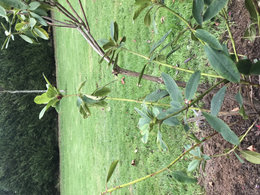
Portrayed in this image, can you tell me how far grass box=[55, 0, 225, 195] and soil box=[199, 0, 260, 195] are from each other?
27 cm

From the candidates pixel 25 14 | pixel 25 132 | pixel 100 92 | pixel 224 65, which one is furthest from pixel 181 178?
pixel 25 132

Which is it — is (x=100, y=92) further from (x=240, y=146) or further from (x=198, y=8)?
(x=240, y=146)

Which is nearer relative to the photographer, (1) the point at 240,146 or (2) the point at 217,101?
(2) the point at 217,101

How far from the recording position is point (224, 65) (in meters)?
0.74

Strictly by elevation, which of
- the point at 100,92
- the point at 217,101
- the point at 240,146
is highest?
the point at 217,101

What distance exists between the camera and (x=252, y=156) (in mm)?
1069

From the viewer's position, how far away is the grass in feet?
8.27

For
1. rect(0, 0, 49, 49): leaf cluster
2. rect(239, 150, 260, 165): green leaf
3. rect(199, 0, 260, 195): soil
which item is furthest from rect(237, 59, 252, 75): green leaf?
rect(0, 0, 49, 49): leaf cluster

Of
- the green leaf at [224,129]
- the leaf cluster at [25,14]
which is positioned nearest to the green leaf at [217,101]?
the green leaf at [224,129]

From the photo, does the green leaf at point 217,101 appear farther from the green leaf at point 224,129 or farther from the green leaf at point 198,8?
the green leaf at point 198,8

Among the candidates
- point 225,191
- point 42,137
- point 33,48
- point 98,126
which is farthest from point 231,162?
point 33,48

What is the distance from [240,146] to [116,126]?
2.41m

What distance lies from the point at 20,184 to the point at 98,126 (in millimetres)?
3992

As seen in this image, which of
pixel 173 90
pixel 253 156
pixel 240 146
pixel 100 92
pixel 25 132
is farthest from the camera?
pixel 25 132
